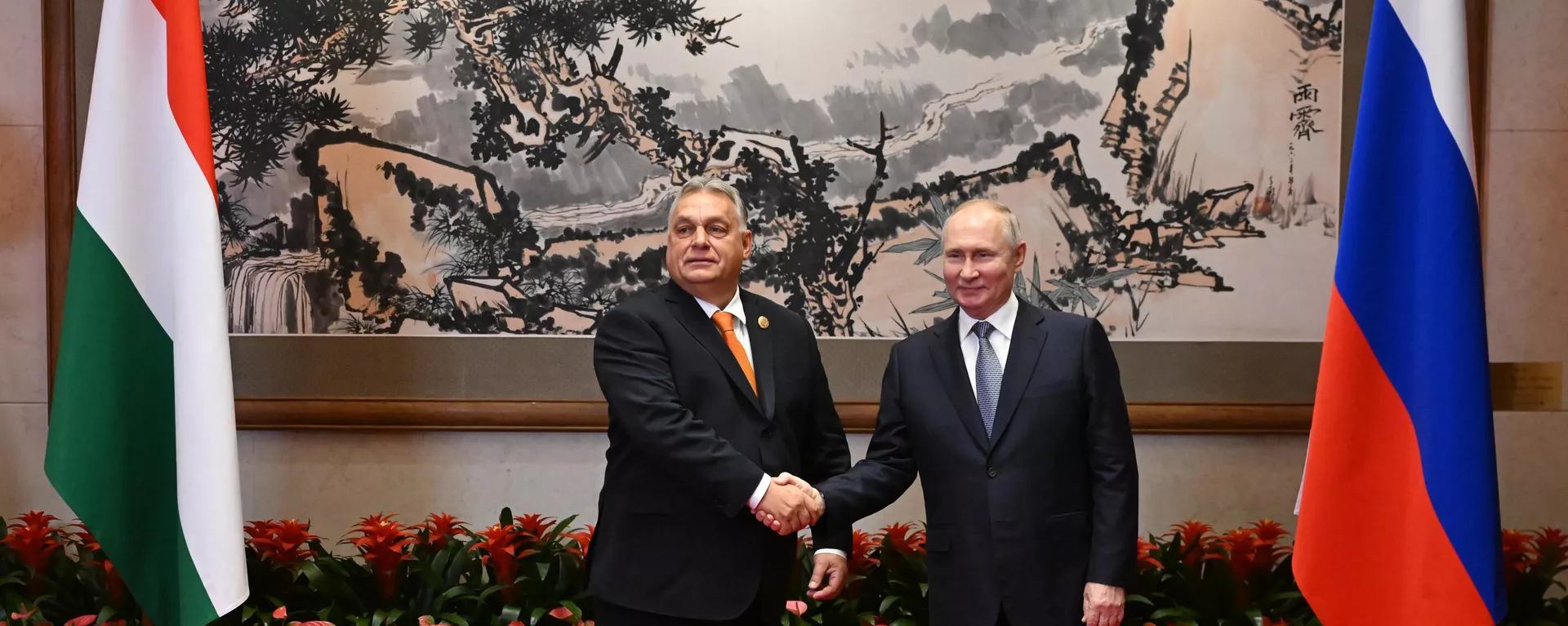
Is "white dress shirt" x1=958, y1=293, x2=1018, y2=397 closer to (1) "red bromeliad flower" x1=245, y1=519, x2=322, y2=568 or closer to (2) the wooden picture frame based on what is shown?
(2) the wooden picture frame

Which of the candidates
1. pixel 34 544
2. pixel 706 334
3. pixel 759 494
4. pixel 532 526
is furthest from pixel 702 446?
pixel 34 544

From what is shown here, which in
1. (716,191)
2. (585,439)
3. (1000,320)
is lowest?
(585,439)

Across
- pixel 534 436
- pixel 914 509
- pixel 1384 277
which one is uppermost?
pixel 1384 277

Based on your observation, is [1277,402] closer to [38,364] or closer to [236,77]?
[236,77]

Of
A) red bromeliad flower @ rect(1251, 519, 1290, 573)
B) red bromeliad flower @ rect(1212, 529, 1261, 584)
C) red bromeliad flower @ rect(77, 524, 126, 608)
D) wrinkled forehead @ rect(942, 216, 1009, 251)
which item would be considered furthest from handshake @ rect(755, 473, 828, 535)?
red bromeliad flower @ rect(77, 524, 126, 608)

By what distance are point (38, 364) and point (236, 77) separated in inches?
45.7

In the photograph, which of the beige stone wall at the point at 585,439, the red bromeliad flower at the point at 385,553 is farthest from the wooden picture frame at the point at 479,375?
the red bromeliad flower at the point at 385,553

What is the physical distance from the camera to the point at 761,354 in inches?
90.1

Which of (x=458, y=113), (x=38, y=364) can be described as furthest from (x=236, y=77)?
(x=38, y=364)

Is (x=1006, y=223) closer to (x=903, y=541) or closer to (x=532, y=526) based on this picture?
(x=903, y=541)

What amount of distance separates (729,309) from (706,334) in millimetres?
97

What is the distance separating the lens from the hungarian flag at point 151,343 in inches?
92.9

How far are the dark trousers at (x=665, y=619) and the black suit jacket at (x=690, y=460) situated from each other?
0.10 ft

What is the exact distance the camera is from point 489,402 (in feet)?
11.2
